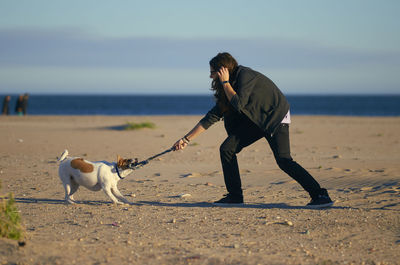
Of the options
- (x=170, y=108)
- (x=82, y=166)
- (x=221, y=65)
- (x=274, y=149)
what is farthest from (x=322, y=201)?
(x=170, y=108)

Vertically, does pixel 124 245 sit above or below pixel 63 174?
below

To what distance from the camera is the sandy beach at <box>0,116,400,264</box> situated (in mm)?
4398

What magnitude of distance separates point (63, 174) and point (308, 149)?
29.4 ft

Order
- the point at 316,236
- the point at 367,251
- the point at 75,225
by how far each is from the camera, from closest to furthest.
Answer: the point at 367,251, the point at 316,236, the point at 75,225

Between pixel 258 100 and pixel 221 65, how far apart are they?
63 centimetres

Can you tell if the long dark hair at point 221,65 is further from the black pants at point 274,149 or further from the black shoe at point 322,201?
the black shoe at point 322,201

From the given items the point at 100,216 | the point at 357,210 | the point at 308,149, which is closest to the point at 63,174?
the point at 100,216

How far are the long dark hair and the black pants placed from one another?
400mm

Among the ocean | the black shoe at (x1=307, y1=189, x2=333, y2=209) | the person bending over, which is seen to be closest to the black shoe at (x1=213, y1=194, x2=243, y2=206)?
the person bending over

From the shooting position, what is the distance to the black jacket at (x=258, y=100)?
5746 mm

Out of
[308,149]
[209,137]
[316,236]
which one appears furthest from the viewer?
[209,137]

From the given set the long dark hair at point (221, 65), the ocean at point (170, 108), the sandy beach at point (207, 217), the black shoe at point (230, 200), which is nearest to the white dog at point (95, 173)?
the sandy beach at point (207, 217)

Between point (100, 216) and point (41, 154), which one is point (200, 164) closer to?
point (41, 154)

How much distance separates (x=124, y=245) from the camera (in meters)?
4.66
